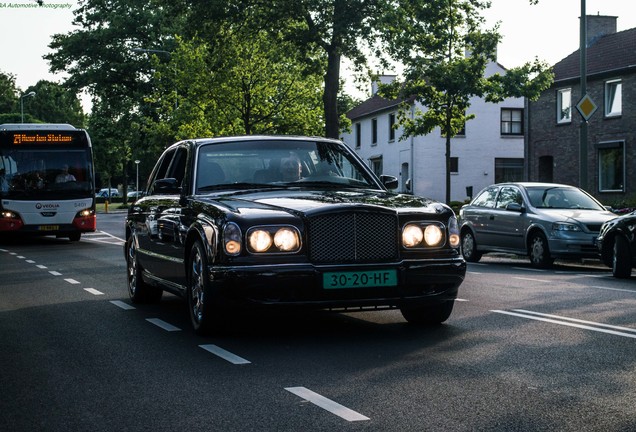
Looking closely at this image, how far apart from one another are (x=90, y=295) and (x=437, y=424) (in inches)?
310

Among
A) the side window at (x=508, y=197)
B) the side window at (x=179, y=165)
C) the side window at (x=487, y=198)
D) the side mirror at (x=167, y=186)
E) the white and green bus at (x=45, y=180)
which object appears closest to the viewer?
the side mirror at (x=167, y=186)

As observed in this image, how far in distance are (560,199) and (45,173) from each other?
1354cm

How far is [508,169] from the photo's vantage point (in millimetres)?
56906

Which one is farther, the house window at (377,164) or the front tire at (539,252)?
the house window at (377,164)

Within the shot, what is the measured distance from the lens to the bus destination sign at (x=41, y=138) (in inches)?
985

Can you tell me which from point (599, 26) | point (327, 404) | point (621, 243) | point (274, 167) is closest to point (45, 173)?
point (621, 243)

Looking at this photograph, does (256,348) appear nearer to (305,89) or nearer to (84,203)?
(84,203)

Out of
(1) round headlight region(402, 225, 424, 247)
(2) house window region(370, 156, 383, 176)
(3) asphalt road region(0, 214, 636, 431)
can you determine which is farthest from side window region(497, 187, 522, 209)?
(2) house window region(370, 156, 383, 176)

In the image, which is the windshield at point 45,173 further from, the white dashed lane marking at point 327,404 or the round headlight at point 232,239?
the white dashed lane marking at point 327,404

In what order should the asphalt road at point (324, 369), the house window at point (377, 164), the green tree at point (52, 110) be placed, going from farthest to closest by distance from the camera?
the green tree at point (52, 110) → the house window at point (377, 164) → the asphalt road at point (324, 369)

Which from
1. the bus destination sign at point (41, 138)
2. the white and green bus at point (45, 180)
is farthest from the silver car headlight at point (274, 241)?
the bus destination sign at point (41, 138)

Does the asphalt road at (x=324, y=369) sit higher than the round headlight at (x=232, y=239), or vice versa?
the round headlight at (x=232, y=239)

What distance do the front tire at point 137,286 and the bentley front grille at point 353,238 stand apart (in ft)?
12.3

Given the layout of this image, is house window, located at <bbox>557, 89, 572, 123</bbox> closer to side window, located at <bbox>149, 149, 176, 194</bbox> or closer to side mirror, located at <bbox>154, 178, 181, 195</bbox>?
side window, located at <bbox>149, 149, 176, 194</bbox>
